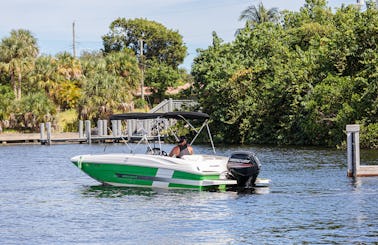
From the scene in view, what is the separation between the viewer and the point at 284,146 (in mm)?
58469

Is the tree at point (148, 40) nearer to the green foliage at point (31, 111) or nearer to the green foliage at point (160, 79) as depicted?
the green foliage at point (160, 79)

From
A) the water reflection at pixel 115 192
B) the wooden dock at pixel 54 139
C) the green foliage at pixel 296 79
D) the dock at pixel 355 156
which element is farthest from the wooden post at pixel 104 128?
the dock at pixel 355 156

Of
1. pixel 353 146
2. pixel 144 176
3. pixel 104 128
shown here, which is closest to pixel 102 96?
pixel 104 128

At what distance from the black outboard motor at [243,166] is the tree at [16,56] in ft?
182

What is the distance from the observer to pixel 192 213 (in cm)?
2478

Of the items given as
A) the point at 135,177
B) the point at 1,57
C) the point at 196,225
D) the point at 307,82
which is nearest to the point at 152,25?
the point at 1,57

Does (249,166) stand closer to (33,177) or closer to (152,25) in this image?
(33,177)

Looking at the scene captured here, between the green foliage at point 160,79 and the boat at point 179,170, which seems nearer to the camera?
the boat at point 179,170

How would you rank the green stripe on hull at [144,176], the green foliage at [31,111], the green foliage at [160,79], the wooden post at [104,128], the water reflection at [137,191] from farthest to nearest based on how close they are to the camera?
the green foliage at [160,79]
the green foliage at [31,111]
the wooden post at [104,128]
the water reflection at [137,191]
the green stripe on hull at [144,176]

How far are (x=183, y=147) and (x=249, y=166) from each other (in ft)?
9.21

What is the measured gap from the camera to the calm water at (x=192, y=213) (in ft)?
69.9

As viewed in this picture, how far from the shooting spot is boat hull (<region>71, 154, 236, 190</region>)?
28.6 m

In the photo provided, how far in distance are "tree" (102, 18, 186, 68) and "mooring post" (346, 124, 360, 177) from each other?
80.0 m

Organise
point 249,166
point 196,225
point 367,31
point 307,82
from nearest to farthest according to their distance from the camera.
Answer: point 196,225 < point 249,166 < point 367,31 < point 307,82
